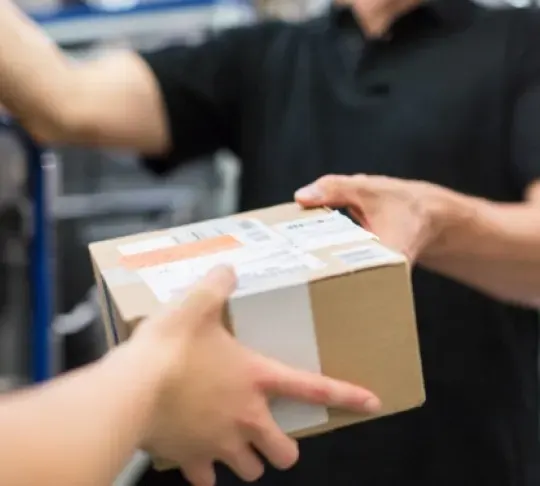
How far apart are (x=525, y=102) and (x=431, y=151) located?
0.13 metres

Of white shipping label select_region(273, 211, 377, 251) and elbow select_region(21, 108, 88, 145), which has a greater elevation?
elbow select_region(21, 108, 88, 145)

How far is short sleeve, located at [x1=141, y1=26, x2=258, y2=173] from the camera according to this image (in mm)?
1156

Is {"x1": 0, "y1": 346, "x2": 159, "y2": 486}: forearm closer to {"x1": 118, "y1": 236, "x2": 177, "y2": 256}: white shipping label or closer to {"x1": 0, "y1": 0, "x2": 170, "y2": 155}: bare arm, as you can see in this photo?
{"x1": 118, "y1": 236, "x2": 177, "y2": 256}: white shipping label

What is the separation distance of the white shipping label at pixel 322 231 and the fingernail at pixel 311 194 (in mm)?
29

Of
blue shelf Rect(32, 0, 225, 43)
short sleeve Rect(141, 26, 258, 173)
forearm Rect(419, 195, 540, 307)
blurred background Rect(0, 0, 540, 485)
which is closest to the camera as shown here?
forearm Rect(419, 195, 540, 307)

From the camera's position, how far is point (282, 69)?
1.14 meters

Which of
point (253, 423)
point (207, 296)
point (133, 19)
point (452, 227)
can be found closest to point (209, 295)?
point (207, 296)

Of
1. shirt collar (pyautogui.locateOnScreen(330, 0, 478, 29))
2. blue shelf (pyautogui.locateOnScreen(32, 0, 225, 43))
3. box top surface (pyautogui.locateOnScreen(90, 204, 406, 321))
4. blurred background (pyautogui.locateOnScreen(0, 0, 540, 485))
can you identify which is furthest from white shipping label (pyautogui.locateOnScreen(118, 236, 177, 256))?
blue shelf (pyautogui.locateOnScreen(32, 0, 225, 43))

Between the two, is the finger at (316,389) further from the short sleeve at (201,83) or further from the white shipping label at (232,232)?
the short sleeve at (201,83)

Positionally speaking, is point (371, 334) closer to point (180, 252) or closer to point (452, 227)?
point (180, 252)

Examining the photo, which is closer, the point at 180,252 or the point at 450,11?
the point at 180,252

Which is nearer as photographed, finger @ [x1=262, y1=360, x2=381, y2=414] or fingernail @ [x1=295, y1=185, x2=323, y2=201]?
finger @ [x1=262, y1=360, x2=381, y2=414]

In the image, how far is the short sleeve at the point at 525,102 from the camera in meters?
1.01

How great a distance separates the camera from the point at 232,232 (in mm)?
739
